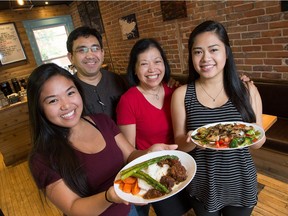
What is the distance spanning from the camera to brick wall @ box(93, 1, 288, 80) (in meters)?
2.42

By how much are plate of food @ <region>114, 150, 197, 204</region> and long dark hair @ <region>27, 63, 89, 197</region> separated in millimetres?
202

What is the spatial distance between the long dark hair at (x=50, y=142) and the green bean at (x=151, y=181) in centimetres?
28

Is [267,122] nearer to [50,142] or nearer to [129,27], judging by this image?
[50,142]

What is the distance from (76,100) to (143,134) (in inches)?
21.6

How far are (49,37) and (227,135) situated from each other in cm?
642

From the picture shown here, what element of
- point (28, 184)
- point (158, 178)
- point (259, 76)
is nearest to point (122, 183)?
point (158, 178)

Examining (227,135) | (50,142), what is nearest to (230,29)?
(227,135)

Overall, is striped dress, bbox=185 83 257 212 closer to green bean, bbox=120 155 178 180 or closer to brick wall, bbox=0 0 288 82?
green bean, bbox=120 155 178 180

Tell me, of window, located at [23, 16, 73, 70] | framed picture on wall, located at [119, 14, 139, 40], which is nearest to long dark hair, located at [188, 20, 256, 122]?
framed picture on wall, located at [119, 14, 139, 40]

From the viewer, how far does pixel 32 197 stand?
2.93 meters

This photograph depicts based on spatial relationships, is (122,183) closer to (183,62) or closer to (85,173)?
(85,173)

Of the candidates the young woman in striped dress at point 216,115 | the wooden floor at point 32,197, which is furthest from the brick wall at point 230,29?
the young woman in striped dress at point 216,115

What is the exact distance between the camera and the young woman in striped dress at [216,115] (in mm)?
1204

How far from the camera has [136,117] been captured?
1492 mm
